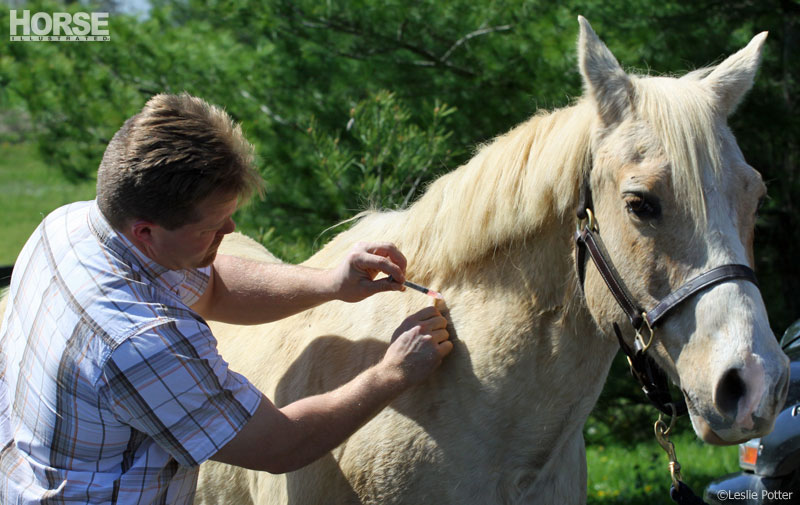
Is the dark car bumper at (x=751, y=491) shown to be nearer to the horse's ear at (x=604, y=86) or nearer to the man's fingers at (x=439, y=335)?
the man's fingers at (x=439, y=335)

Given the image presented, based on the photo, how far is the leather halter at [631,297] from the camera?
1.73 metres

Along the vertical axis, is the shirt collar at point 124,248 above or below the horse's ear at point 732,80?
Result: below

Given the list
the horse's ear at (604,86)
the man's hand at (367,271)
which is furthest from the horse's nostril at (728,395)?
the man's hand at (367,271)

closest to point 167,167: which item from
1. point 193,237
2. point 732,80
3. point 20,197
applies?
point 193,237

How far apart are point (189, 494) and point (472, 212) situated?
3.67 ft

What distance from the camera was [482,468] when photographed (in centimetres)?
208

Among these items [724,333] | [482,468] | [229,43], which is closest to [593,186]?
[724,333]

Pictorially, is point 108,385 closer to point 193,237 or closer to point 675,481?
point 193,237

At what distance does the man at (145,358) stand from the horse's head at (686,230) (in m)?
0.60

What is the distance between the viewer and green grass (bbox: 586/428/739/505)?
5.07m

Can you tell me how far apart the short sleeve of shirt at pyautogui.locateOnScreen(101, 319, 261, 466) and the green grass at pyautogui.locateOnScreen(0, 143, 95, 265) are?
1105 cm

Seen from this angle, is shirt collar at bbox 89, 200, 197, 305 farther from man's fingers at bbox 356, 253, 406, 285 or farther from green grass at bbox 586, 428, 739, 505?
green grass at bbox 586, 428, 739, 505

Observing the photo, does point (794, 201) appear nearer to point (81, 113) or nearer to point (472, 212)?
point (472, 212)

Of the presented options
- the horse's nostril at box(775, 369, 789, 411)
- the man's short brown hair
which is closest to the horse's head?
the horse's nostril at box(775, 369, 789, 411)
